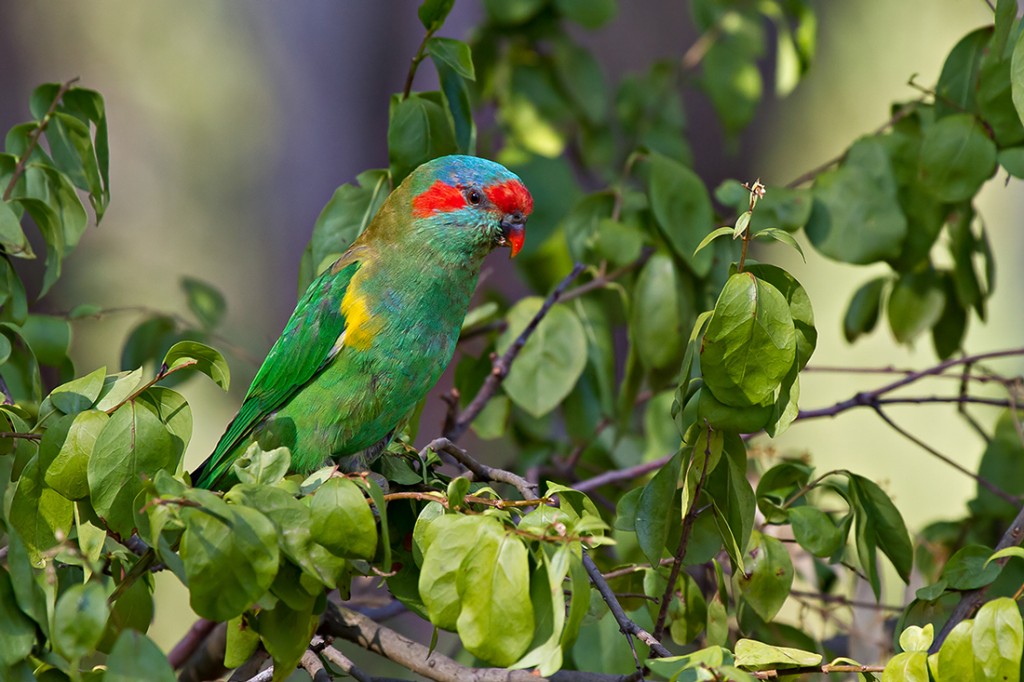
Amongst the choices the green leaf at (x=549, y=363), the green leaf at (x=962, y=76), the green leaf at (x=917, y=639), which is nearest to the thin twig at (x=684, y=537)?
the green leaf at (x=917, y=639)

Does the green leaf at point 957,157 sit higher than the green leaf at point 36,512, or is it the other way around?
the green leaf at point 957,157

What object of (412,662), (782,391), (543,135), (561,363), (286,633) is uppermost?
(543,135)

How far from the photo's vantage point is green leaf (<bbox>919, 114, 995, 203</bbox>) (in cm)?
A: 182

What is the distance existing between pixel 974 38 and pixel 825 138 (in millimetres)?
4839

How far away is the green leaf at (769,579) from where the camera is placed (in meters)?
1.51

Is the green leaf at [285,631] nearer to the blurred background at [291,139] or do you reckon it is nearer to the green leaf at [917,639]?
the green leaf at [917,639]

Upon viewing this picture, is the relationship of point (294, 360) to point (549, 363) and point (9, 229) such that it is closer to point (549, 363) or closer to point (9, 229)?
point (549, 363)

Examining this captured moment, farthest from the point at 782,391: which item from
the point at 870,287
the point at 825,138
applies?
the point at 825,138

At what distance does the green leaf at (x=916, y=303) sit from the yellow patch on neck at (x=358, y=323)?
3.87ft

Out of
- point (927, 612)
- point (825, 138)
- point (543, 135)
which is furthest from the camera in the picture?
point (825, 138)

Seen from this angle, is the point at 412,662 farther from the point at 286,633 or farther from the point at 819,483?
the point at 819,483

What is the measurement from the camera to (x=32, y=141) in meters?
1.76

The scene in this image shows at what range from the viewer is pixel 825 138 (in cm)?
657

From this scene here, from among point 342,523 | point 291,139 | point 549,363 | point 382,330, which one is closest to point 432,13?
point 382,330
